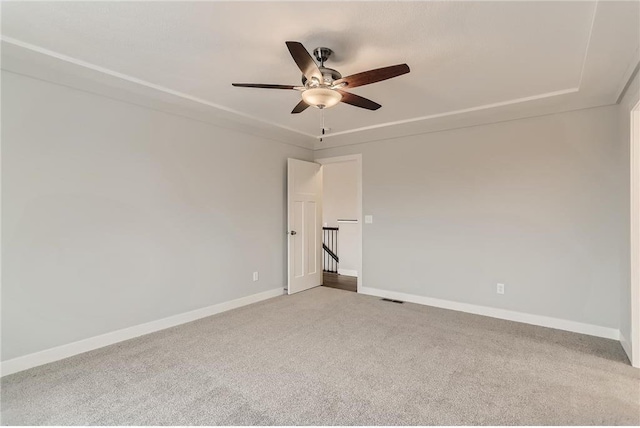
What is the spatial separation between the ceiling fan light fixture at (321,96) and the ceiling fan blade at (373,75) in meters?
0.08

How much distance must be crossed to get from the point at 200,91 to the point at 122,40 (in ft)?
3.05

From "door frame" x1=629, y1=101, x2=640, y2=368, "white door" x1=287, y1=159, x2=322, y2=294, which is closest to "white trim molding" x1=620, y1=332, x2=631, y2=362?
"door frame" x1=629, y1=101, x2=640, y2=368

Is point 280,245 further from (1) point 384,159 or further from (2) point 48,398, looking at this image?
(2) point 48,398

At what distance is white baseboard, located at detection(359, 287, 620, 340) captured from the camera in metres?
3.17

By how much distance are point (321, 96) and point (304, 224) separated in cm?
303

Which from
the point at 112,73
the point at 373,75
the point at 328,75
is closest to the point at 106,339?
the point at 112,73

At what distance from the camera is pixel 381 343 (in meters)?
2.96

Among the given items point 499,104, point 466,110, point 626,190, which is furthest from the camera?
point 466,110

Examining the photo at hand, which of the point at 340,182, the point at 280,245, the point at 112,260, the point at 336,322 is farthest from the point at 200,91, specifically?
the point at 340,182

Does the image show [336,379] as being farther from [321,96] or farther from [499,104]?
[499,104]

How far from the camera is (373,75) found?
206cm

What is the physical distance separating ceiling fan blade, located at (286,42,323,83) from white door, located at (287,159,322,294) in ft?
8.94

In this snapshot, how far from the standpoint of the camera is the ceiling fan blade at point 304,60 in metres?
1.76

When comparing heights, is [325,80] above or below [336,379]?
above
